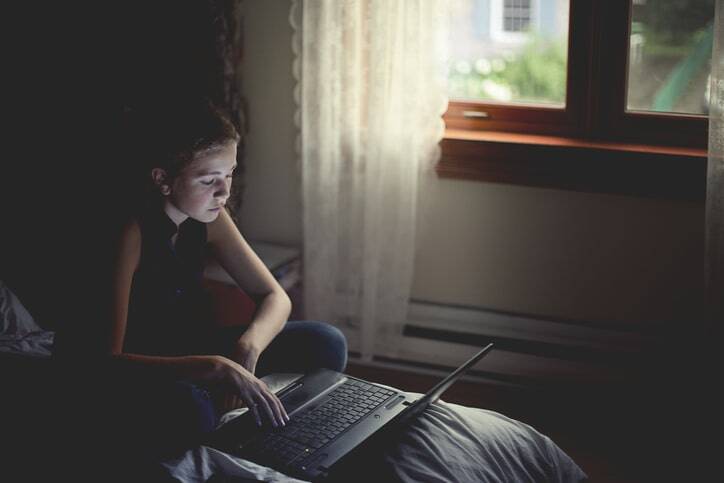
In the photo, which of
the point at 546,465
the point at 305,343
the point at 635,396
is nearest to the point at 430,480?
the point at 546,465

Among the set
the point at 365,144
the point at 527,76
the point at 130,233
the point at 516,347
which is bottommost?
the point at 516,347

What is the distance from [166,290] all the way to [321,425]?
0.48 metres

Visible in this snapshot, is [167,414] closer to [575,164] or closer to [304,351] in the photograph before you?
[304,351]

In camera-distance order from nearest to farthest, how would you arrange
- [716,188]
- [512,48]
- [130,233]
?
[130,233]
[716,188]
[512,48]

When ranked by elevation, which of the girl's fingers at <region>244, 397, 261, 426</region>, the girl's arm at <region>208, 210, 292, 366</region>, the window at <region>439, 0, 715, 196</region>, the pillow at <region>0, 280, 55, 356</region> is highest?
the window at <region>439, 0, 715, 196</region>

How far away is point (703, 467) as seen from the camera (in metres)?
2.28

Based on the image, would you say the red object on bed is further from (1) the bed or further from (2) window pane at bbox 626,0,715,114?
(2) window pane at bbox 626,0,715,114

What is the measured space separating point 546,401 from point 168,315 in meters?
1.18

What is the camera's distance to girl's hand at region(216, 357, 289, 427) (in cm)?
167

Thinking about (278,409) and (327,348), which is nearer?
(278,409)

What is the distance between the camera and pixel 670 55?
2428mm

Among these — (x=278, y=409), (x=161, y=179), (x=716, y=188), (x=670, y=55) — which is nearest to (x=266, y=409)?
(x=278, y=409)

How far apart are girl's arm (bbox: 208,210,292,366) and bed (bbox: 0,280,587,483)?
110mm

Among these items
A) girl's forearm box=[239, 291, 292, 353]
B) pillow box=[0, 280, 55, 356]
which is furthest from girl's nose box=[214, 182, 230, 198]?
pillow box=[0, 280, 55, 356]
